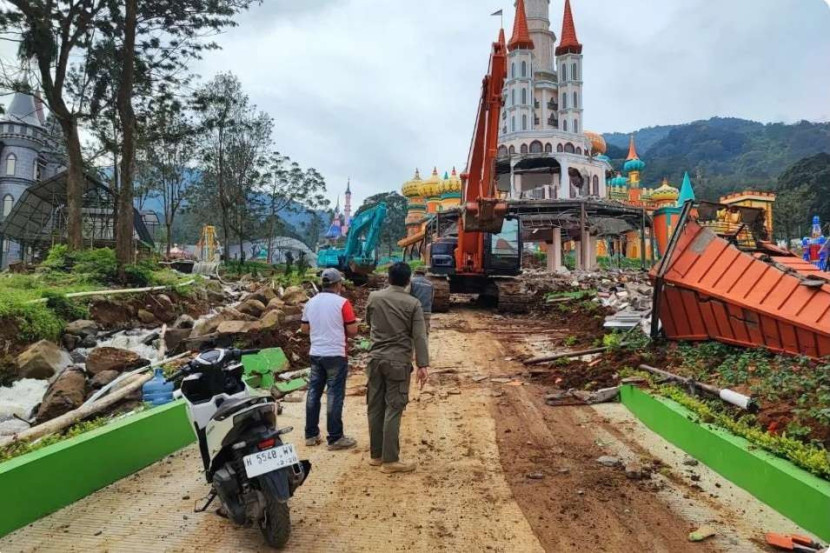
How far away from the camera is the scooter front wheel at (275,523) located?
9.78 ft

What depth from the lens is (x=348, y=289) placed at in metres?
18.5

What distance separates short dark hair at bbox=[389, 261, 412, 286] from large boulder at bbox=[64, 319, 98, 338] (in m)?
6.22

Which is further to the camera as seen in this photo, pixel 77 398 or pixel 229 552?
pixel 77 398

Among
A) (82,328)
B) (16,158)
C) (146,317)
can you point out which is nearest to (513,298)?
(146,317)

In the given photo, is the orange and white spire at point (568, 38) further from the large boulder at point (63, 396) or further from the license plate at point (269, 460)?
the license plate at point (269, 460)

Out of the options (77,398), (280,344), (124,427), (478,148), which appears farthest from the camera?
(478,148)

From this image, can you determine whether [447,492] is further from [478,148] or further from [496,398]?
[478,148]

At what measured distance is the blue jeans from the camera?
4793mm

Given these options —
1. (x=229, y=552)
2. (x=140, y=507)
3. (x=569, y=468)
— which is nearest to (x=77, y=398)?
(x=140, y=507)

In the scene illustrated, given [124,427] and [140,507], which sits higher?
[124,427]

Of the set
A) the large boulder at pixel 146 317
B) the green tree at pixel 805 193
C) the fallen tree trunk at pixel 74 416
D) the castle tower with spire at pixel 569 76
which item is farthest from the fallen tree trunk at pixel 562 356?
the green tree at pixel 805 193

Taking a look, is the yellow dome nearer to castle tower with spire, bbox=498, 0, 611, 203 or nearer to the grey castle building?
castle tower with spire, bbox=498, 0, 611, 203

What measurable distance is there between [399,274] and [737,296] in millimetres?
4160

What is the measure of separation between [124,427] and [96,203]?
27711 millimetres
